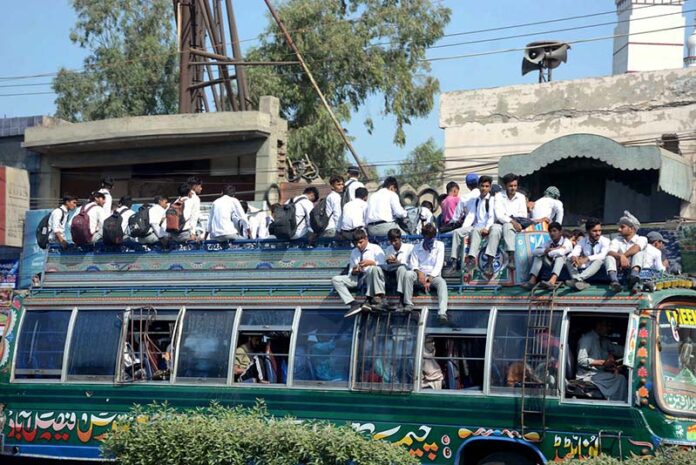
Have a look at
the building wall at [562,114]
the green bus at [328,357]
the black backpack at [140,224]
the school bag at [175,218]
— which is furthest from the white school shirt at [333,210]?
the building wall at [562,114]

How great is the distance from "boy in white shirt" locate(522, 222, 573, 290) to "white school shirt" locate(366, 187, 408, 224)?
2205 millimetres

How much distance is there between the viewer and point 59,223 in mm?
14312

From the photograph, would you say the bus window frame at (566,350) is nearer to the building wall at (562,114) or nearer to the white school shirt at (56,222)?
the white school shirt at (56,222)

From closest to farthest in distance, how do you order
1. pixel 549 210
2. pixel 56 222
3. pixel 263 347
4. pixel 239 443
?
pixel 239 443 < pixel 549 210 < pixel 263 347 < pixel 56 222

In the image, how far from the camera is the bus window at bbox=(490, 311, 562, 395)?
9977 millimetres

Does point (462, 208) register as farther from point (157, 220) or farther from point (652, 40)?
point (652, 40)

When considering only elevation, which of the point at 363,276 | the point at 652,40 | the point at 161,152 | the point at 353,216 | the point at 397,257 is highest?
the point at 652,40

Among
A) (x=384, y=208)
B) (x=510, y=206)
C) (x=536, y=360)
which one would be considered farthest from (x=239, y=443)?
(x=510, y=206)

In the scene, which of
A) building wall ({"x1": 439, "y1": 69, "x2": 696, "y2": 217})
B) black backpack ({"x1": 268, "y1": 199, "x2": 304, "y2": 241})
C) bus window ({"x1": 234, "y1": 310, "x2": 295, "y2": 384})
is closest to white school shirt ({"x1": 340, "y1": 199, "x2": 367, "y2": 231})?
black backpack ({"x1": 268, "y1": 199, "x2": 304, "y2": 241})

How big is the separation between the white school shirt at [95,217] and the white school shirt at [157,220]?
721 millimetres

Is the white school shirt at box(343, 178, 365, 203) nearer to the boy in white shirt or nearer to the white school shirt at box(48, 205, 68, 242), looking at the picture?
the boy in white shirt

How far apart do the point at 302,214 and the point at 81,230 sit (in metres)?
3.10

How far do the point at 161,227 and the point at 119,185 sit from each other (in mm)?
13051

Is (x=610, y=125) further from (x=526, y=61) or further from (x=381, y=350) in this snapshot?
(x=381, y=350)
